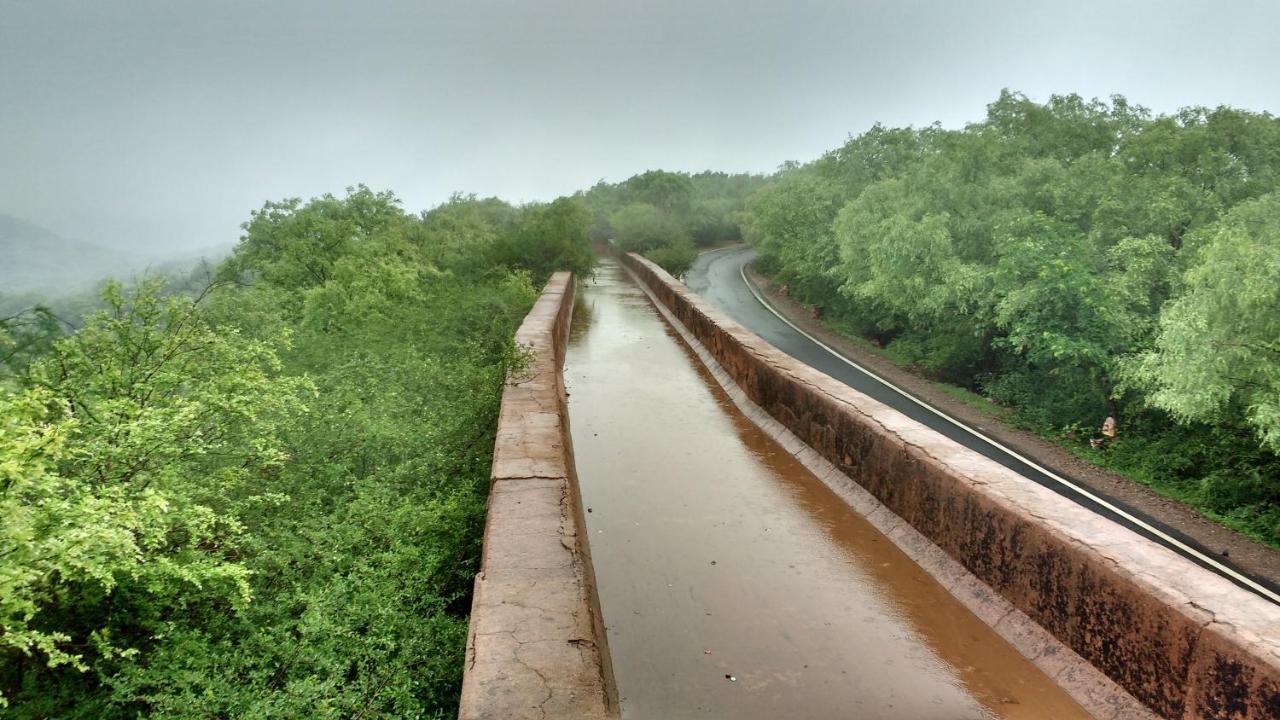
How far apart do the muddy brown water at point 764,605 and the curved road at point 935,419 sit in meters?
6.05

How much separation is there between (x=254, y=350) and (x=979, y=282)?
14238 millimetres

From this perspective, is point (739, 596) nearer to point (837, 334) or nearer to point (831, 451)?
point (831, 451)

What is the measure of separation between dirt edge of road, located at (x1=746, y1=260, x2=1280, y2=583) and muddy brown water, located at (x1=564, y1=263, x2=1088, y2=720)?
6.69 meters

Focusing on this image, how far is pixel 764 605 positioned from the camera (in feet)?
14.5

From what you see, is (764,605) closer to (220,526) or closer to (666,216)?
(220,526)

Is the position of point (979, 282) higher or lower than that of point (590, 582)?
higher

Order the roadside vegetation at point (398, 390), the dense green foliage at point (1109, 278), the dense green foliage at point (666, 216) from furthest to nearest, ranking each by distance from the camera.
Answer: the dense green foliage at point (666, 216), the dense green foliage at point (1109, 278), the roadside vegetation at point (398, 390)

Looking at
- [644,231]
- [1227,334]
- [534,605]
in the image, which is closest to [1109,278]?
[1227,334]

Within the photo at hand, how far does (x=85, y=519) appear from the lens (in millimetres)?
3086

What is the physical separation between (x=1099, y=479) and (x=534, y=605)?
1162cm

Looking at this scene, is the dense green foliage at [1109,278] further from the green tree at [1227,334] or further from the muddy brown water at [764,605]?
the muddy brown water at [764,605]

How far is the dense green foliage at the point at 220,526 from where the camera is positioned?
3.12 meters

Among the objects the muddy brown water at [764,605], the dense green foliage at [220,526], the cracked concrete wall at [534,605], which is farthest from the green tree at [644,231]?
the cracked concrete wall at [534,605]

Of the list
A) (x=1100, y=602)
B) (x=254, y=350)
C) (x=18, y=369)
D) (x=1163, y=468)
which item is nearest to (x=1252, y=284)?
(x=1163, y=468)
